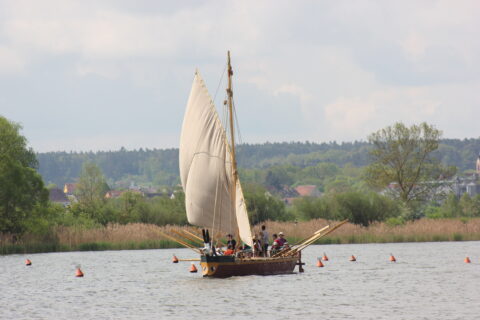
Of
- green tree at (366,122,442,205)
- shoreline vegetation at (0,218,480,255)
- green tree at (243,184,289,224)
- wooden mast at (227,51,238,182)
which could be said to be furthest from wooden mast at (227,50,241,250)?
green tree at (366,122,442,205)

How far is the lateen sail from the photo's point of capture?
166 feet

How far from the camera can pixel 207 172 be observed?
50969mm

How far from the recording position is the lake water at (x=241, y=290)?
38.4 meters

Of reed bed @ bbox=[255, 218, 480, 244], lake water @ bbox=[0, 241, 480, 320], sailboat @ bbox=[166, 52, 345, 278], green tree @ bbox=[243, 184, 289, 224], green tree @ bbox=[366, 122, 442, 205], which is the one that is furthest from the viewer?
green tree @ bbox=[366, 122, 442, 205]

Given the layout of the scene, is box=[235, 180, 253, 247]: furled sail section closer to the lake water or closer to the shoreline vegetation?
the lake water

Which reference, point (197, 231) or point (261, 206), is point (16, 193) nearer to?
point (197, 231)

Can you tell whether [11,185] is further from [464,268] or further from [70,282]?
[464,268]

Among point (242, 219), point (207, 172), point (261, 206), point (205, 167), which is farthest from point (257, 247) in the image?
point (261, 206)

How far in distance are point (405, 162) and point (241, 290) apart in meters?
63.4

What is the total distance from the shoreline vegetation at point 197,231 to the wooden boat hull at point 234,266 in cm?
2062

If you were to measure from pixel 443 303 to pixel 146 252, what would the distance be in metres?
39.6

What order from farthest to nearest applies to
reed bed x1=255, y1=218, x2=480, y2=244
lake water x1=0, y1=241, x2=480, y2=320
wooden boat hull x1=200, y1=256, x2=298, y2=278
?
reed bed x1=255, y1=218, x2=480, y2=244, wooden boat hull x1=200, y1=256, x2=298, y2=278, lake water x1=0, y1=241, x2=480, y2=320

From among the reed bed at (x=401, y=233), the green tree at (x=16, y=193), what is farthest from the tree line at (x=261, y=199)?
the reed bed at (x=401, y=233)

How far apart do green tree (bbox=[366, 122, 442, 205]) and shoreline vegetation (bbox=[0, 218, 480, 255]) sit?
1396 centimetres
